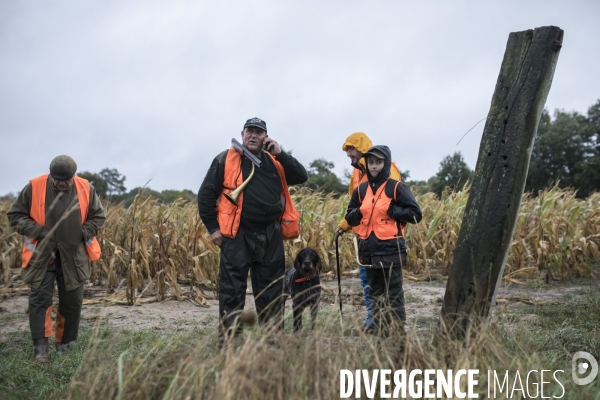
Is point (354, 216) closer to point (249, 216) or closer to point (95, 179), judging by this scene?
point (249, 216)

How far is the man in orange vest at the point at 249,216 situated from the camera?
4.81 meters

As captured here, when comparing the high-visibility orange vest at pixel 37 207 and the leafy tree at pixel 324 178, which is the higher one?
the leafy tree at pixel 324 178

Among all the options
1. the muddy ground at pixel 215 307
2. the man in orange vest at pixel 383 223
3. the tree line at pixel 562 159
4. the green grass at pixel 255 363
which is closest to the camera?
the green grass at pixel 255 363

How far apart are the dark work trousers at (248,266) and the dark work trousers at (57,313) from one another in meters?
1.63

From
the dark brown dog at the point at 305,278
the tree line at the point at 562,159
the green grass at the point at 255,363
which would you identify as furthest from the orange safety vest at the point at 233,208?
the tree line at the point at 562,159

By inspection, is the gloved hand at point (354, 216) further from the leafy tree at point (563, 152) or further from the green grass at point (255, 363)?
the leafy tree at point (563, 152)

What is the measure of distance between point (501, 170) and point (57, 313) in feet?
14.3

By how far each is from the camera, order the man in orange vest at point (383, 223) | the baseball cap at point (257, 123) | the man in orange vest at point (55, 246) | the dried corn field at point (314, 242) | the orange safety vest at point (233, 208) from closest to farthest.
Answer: the orange safety vest at point (233, 208)
the baseball cap at point (257, 123)
the man in orange vest at point (55, 246)
the man in orange vest at point (383, 223)
the dried corn field at point (314, 242)

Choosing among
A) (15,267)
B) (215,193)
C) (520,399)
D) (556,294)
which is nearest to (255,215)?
(215,193)

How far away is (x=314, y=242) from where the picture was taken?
9.95m

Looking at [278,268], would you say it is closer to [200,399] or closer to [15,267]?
[200,399]

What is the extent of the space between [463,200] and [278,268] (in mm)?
6807

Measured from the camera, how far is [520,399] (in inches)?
118

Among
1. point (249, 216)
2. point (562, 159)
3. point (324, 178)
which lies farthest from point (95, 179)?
point (249, 216)
